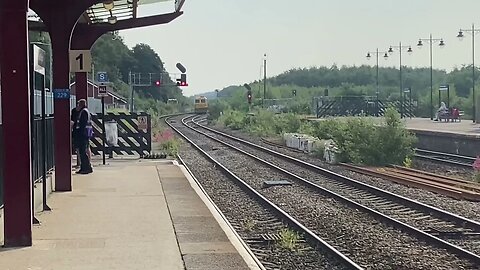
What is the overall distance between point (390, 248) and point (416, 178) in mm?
10848

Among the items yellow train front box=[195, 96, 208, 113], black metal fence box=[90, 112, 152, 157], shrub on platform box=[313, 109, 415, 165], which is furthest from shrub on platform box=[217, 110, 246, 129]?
black metal fence box=[90, 112, 152, 157]

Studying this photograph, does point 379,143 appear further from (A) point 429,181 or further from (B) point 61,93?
(B) point 61,93

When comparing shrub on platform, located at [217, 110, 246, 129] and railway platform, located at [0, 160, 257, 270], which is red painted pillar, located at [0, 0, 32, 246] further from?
shrub on platform, located at [217, 110, 246, 129]

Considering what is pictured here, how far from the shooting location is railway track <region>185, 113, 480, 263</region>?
1289 centimetres

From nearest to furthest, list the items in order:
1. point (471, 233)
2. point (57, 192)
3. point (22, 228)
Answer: point (22, 228) → point (471, 233) → point (57, 192)

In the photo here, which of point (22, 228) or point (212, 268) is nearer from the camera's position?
point (212, 268)

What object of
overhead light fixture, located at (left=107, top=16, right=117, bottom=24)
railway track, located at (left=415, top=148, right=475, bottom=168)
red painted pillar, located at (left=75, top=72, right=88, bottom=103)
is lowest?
railway track, located at (left=415, top=148, right=475, bottom=168)

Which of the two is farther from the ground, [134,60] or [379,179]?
[134,60]

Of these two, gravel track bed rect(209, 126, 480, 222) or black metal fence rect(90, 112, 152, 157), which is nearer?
gravel track bed rect(209, 126, 480, 222)

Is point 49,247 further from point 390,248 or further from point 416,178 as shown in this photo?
point 416,178

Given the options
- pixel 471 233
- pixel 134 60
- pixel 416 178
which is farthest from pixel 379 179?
pixel 134 60

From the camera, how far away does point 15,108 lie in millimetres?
10078

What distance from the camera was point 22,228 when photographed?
33.9 ft

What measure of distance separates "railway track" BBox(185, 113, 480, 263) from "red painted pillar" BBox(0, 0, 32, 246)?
574 centimetres
